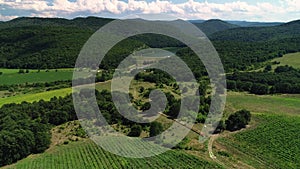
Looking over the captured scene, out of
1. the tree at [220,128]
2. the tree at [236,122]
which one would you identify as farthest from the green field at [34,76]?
the tree at [236,122]

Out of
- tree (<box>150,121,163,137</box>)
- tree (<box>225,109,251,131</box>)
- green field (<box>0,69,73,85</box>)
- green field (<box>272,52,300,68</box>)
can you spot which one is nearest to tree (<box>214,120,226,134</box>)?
tree (<box>225,109,251,131</box>)

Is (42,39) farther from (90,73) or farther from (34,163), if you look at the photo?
(34,163)

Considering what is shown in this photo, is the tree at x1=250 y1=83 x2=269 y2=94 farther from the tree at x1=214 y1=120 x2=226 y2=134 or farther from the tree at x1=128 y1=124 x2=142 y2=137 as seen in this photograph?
the tree at x1=128 y1=124 x2=142 y2=137

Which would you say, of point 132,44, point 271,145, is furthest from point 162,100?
point 132,44

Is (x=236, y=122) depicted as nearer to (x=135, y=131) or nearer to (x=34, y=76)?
(x=135, y=131)

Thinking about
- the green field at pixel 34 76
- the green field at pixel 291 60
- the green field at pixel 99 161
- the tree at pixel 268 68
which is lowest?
the green field at pixel 34 76

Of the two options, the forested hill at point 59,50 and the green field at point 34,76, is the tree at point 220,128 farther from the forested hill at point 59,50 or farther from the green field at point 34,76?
the forested hill at point 59,50
